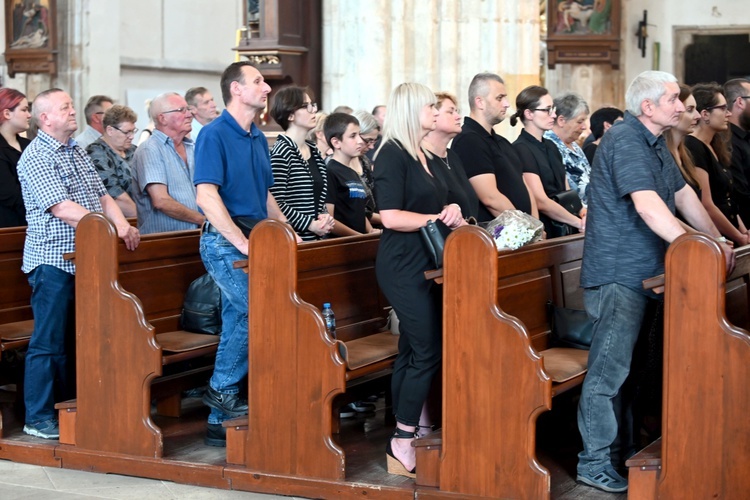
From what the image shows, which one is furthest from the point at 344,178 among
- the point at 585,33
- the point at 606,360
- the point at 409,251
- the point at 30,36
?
the point at 30,36

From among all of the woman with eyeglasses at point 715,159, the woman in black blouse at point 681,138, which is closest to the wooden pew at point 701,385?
the woman in black blouse at point 681,138

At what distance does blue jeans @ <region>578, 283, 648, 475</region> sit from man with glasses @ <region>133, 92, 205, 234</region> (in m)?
2.59

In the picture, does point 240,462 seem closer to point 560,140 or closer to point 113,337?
point 113,337

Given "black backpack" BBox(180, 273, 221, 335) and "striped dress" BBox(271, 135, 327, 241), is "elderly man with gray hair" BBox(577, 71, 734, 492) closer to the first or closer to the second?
"striped dress" BBox(271, 135, 327, 241)

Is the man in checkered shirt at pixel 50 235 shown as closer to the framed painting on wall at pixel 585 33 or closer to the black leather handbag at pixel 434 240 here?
the black leather handbag at pixel 434 240

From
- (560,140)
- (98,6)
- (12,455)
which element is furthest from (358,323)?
(98,6)

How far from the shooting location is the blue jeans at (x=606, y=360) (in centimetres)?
444

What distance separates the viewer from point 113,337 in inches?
201

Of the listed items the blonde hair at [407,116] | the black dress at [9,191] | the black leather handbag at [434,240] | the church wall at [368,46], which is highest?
the church wall at [368,46]

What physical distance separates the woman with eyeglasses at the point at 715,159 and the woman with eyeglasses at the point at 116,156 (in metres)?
3.16

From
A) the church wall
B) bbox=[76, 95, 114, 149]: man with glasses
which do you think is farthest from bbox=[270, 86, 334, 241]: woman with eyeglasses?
the church wall

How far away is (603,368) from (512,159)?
1.75 meters

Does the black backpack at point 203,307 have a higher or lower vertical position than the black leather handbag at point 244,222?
lower

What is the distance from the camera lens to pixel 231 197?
513cm
